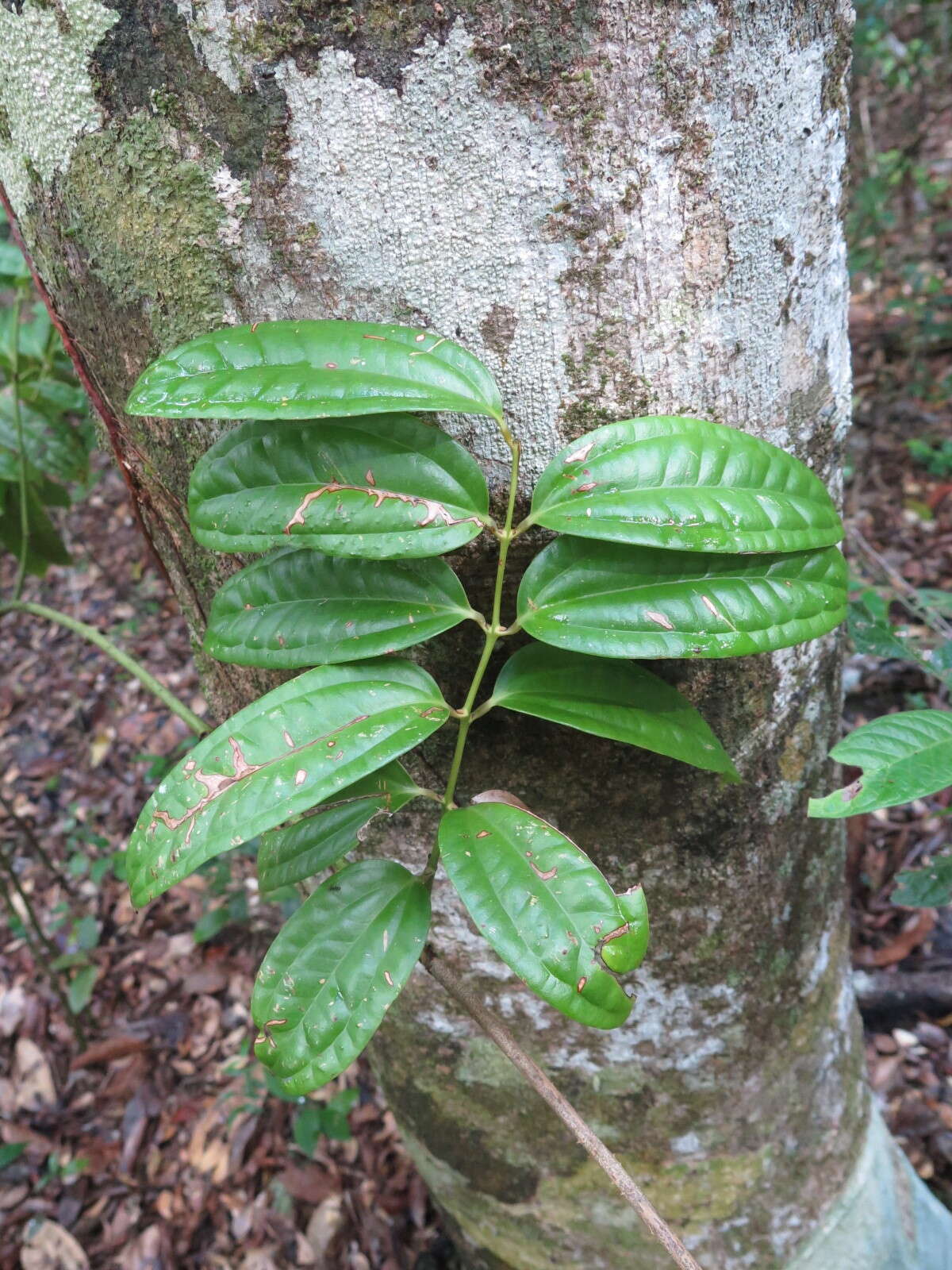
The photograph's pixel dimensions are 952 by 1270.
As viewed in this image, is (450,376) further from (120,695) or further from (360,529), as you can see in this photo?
(120,695)

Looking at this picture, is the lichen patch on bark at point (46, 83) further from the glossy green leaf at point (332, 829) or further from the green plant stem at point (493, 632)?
the glossy green leaf at point (332, 829)

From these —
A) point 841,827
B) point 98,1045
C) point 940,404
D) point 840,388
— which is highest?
point 840,388

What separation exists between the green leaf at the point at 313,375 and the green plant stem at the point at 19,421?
2.68ft

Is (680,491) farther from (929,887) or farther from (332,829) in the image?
(929,887)

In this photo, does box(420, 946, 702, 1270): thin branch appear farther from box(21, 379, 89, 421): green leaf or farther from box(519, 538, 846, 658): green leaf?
box(21, 379, 89, 421): green leaf

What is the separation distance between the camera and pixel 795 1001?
980 mm

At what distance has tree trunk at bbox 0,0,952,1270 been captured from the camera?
1.75 feet

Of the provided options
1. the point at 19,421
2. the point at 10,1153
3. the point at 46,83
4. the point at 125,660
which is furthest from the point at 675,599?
the point at 10,1153

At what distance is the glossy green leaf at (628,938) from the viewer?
1.79ft

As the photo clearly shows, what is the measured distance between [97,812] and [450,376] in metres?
2.36

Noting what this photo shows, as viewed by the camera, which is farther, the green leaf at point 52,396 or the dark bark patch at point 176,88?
the green leaf at point 52,396

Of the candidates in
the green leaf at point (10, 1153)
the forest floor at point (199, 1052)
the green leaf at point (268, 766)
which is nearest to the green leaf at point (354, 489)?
the green leaf at point (268, 766)

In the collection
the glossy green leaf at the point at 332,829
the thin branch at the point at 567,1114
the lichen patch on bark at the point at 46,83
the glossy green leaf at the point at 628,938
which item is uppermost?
the lichen patch on bark at the point at 46,83

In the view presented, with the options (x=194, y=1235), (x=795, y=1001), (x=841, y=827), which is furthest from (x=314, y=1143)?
(x=841, y=827)
